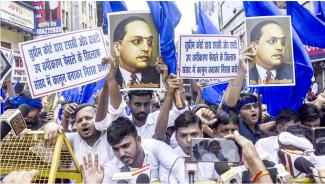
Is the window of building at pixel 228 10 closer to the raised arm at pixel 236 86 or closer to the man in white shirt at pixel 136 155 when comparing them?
the raised arm at pixel 236 86

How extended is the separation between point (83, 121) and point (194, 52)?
56.0 inches

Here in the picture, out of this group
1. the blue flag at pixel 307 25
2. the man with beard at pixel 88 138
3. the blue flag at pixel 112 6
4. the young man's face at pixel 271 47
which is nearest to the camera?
the man with beard at pixel 88 138

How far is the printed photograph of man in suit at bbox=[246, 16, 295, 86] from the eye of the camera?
15.0 feet

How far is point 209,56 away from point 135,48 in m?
0.75

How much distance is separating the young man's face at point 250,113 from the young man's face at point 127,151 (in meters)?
1.70

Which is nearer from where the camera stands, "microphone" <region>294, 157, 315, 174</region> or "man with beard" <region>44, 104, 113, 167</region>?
"microphone" <region>294, 157, 315, 174</region>

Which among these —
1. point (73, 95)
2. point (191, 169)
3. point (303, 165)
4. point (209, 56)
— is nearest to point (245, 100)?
point (209, 56)

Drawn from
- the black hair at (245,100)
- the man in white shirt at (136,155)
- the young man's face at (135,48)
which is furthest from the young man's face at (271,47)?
the man in white shirt at (136,155)

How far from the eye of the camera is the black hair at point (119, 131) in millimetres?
2947

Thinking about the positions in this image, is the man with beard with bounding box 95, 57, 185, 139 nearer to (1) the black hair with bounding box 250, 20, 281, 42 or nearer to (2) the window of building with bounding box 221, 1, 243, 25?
(1) the black hair with bounding box 250, 20, 281, 42

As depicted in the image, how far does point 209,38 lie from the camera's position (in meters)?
4.54

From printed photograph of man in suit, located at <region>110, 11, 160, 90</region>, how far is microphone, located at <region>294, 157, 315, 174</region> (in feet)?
6.32

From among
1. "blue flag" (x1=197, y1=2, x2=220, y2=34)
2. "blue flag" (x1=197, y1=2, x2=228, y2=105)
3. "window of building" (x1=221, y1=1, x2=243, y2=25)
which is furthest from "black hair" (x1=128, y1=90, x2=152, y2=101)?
"window of building" (x1=221, y1=1, x2=243, y2=25)

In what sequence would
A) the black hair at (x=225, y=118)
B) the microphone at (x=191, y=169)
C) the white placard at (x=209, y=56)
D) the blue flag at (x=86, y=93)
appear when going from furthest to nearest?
the blue flag at (x=86, y=93) < the white placard at (x=209, y=56) < the black hair at (x=225, y=118) < the microphone at (x=191, y=169)
